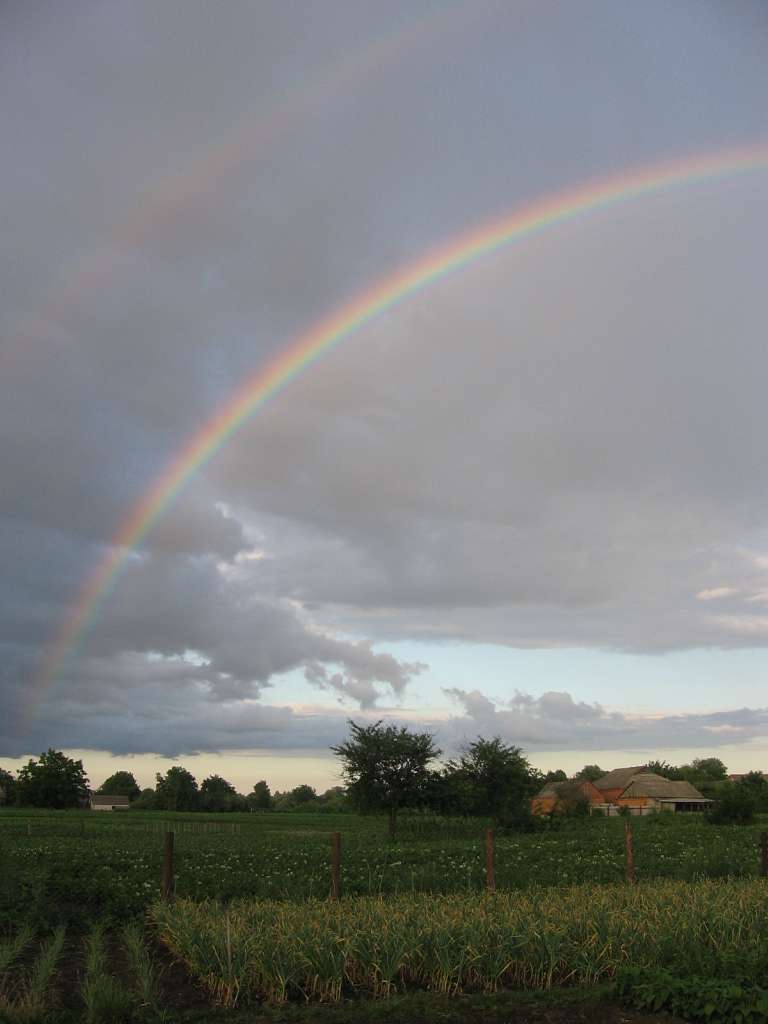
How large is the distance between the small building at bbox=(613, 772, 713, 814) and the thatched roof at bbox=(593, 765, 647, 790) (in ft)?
20.5

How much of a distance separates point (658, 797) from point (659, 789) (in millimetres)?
2068

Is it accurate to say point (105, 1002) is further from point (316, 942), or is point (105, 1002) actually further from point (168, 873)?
point (168, 873)

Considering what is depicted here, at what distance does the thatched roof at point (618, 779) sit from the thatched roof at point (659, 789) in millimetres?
5599

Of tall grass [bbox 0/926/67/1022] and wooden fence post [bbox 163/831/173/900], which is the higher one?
wooden fence post [bbox 163/831/173/900]

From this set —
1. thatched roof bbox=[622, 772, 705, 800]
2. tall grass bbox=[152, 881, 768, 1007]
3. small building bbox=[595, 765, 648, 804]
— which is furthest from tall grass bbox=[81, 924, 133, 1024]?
small building bbox=[595, 765, 648, 804]

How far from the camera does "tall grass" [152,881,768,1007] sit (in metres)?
7.89

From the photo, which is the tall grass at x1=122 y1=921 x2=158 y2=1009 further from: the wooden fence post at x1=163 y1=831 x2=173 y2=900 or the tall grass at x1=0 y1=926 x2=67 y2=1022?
the wooden fence post at x1=163 y1=831 x2=173 y2=900

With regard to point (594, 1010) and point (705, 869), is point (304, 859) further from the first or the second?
point (594, 1010)

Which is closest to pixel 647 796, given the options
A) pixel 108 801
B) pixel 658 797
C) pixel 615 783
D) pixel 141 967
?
pixel 658 797

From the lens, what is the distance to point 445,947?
808cm

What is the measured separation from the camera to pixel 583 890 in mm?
12461

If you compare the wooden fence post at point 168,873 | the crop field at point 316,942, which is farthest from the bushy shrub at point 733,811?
the wooden fence post at point 168,873

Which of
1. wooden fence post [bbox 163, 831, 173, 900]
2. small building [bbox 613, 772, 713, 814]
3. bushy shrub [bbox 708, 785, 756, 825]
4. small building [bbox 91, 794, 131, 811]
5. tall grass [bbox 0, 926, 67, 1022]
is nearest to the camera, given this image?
tall grass [bbox 0, 926, 67, 1022]

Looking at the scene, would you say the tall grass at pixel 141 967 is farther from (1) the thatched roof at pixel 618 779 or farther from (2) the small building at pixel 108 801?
(2) the small building at pixel 108 801
